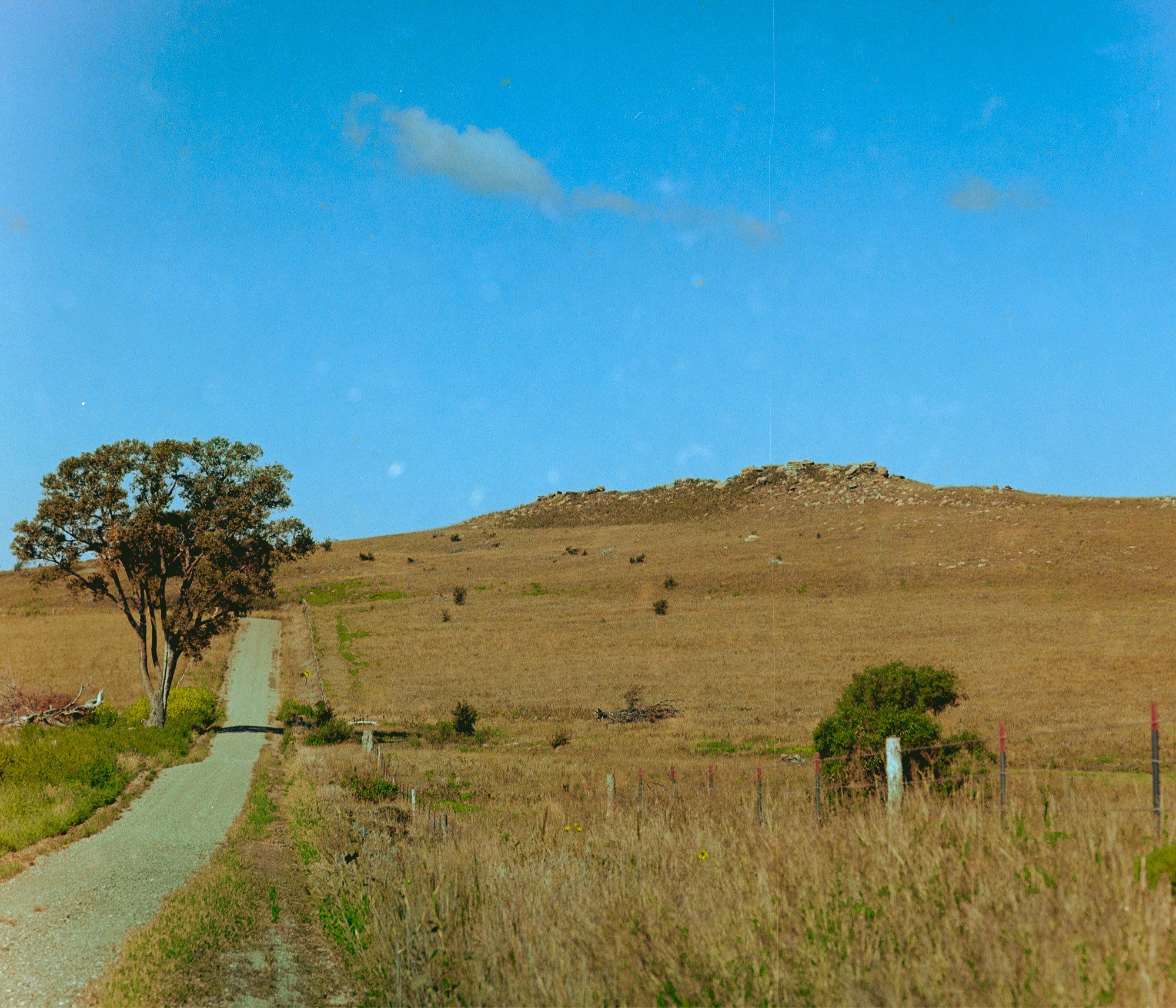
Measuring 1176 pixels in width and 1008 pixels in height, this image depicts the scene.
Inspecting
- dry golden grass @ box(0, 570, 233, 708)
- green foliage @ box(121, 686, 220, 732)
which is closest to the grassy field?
dry golden grass @ box(0, 570, 233, 708)

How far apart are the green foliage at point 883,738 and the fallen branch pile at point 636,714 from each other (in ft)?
44.9

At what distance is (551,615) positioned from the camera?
226 feet

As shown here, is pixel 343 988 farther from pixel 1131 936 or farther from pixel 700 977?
pixel 1131 936

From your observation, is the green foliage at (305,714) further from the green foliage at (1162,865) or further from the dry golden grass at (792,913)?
the green foliage at (1162,865)

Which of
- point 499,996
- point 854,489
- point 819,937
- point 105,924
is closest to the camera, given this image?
point 819,937

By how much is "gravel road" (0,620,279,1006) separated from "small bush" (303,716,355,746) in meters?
6.06

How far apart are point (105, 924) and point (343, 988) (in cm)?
422

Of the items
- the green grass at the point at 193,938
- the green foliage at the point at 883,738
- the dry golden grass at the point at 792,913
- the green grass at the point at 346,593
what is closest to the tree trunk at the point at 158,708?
the green grass at the point at 193,938

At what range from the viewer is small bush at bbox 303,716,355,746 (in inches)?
1401

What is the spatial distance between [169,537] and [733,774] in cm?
2701

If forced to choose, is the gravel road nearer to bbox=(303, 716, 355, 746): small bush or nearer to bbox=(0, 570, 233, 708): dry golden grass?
bbox=(303, 716, 355, 746): small bush

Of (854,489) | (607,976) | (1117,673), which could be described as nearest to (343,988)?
(607,976)

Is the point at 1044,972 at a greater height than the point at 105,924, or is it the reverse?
the point at 1044,972

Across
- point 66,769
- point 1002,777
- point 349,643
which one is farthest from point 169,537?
point 1002,777
